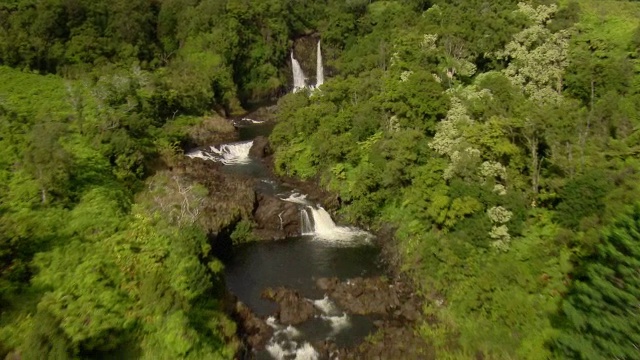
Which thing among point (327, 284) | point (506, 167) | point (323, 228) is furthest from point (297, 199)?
point (506, 167)

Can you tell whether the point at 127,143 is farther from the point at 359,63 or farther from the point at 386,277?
the point at 359,63

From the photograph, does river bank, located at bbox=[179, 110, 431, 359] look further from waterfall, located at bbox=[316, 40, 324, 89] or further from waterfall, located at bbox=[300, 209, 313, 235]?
waterfall, located at bbox=[316, 40, 324, 89]

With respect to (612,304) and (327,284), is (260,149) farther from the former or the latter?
(612,304)

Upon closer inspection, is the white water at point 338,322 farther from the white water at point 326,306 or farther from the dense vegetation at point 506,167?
the dense vegetation at point 506,167

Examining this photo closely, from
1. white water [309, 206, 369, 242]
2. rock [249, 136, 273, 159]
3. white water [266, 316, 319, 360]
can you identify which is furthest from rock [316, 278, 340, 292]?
rock [249, 136, 273, 159]

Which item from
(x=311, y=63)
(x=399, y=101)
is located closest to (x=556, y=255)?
(x=399, y=101)
